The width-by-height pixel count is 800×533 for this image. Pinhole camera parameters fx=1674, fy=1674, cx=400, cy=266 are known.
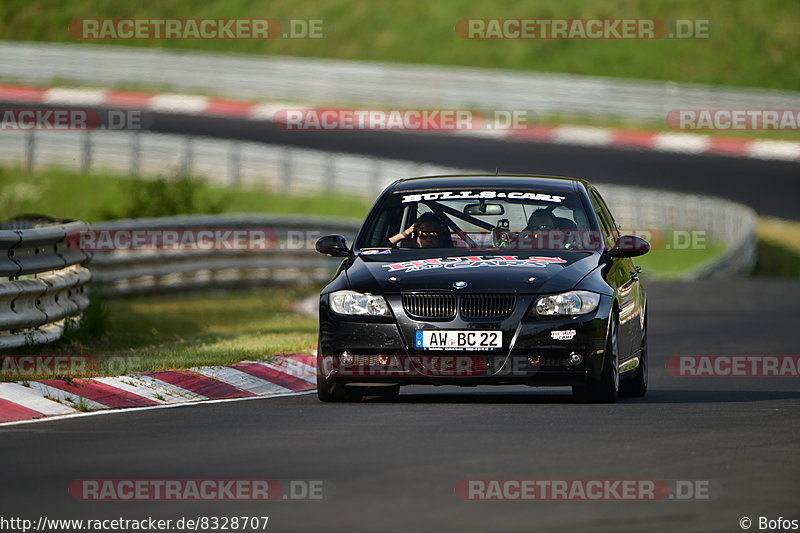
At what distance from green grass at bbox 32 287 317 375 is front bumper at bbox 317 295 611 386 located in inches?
81.2

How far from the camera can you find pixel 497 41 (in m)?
54.1

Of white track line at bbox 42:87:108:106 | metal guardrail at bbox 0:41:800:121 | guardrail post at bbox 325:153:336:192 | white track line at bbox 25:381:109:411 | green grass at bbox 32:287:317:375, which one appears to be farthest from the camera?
white track line at bbox 42:87:108:106

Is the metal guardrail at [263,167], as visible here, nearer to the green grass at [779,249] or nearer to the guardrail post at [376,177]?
the guardrail post at [376,177]

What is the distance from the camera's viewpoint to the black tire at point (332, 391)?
11.0 m

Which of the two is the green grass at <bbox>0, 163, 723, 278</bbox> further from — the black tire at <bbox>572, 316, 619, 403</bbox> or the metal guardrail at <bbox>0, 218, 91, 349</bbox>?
the black tire at <bbox>572, 316, 619, 403</bbox>

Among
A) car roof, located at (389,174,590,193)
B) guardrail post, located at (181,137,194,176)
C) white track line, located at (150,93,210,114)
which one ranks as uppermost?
white track line, located at (150,93,210,114)

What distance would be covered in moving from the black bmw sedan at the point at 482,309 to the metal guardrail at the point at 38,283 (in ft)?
8.28

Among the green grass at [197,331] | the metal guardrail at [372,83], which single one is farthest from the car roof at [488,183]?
the metal guardrail at [372,83]

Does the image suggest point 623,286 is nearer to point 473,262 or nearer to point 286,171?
point 473,262

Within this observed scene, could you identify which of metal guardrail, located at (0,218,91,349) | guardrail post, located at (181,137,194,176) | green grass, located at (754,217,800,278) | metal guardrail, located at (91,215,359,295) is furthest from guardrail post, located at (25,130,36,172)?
metal guardrail, located at (0,218,91,349)

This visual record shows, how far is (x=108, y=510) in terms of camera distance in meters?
7.00

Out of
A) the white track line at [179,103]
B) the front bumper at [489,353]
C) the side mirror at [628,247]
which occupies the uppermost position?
the white track line at [179,103]

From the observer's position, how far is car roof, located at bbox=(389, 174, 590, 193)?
476 inches

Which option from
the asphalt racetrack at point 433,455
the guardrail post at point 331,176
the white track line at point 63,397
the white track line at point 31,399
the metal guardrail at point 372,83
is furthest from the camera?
the metal guardrail at point 372,83
